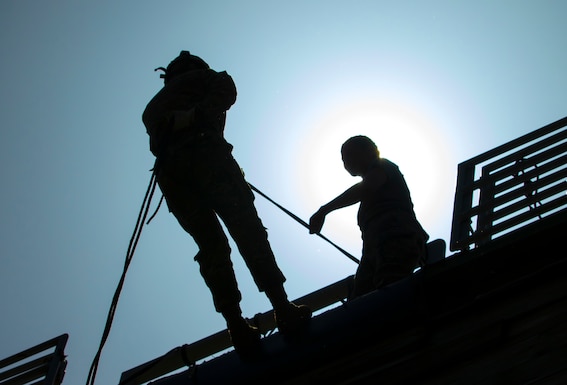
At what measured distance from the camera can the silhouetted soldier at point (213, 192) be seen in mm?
4559

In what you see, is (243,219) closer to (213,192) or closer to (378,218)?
(213,192)

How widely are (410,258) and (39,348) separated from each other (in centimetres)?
356

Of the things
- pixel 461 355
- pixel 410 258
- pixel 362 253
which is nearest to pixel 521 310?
pixel 461 355

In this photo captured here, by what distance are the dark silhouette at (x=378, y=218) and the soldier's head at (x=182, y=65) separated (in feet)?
4.88

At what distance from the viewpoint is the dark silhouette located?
4.95 metres

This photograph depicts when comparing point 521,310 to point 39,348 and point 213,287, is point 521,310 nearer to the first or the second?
point 213,287

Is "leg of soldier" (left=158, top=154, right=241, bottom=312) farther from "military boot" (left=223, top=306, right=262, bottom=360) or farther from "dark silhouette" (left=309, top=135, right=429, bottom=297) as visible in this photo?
"dark silhouette" (left=309, top=135, right=429, bottom=297)

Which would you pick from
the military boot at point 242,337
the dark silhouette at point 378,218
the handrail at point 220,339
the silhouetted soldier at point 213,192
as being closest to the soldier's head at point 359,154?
the dark silhouette at point 378,218

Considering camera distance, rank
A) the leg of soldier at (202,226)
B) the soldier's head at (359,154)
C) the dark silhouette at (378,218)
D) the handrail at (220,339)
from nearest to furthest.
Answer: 1. the leg of soldier at (202,226)
2. the dark silhouette at (378,218)
3. the soldier's head at (359,154)
4. the handrail at (220,339)

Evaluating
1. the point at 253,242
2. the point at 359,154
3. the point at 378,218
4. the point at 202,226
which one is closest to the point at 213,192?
the point at 202,226

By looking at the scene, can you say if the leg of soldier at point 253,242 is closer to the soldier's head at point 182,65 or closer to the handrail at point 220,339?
the soldier's head at point 182,65

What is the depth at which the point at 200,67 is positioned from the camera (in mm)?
5938

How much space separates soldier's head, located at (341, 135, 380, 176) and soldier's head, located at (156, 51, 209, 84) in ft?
4.83

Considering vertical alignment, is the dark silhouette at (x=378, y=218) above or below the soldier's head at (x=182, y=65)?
below
